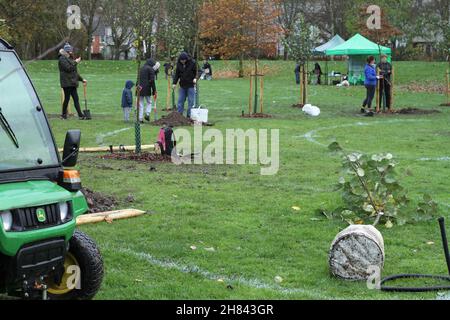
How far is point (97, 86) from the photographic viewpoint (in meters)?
40.2

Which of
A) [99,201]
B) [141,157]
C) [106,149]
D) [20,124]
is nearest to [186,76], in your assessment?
[106,149]

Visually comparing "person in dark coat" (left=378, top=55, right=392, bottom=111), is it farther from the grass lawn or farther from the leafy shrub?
the leafy shrub

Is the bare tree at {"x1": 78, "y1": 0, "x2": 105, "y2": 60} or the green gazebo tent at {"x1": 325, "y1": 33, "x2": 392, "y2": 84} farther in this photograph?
the green gazebo tent at {"x1": 325, "y1": 33, "x2": 392, "y2": 84}

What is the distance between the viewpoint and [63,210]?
5660 mm

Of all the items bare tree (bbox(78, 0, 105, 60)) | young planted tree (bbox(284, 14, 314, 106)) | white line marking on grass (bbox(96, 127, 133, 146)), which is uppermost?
bare tree (bbox(78, 0, 105, 60))

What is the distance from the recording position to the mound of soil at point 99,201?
389 inches

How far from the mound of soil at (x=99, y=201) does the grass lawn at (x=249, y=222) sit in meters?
0.24

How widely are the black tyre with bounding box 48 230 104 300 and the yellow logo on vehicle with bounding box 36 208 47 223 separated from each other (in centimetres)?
70

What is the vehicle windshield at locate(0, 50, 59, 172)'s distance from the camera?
586cm

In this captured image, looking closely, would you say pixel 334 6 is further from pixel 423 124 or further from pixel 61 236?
pixel 61 236

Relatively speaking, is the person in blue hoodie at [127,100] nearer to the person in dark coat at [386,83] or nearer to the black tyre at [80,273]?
the person in dark coat at [386,83]

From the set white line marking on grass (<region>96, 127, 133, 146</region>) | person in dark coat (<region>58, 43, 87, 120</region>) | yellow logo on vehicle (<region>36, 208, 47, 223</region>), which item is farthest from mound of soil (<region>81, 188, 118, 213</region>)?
person in dark coat (<region>58, 43, 87, 120</region>)

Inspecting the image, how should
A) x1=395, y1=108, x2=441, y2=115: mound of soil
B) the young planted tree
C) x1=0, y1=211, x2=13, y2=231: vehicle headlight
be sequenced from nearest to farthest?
x1=0, y1=211, x2=13, y2=231: vehicle headlight, x1=395, y1=108, x2=441, y2=115: mound of soil, the young planted tree

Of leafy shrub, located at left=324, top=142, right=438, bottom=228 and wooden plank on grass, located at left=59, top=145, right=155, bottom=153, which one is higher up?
leafy shrub, located at left=324, top=142, right=438, bottom=228
